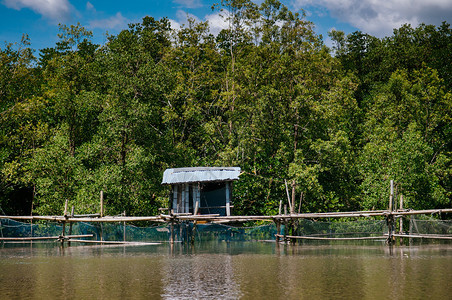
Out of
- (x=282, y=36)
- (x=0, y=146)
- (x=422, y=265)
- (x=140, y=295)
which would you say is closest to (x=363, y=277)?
(x=422, y=265)

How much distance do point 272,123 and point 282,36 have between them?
7827 millimetres

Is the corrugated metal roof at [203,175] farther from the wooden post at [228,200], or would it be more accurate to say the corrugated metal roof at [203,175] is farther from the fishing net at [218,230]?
the fishing net at [218,230]

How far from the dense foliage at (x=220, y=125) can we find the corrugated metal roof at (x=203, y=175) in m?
4.95

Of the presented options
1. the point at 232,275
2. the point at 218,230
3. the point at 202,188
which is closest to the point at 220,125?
the point at 202,188

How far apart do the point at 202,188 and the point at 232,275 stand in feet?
60.5

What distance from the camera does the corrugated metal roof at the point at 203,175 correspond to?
3378 cm

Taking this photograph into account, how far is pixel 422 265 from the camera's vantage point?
19.7 metres

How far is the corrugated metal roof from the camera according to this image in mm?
33781

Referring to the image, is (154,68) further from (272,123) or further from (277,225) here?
(277,225)

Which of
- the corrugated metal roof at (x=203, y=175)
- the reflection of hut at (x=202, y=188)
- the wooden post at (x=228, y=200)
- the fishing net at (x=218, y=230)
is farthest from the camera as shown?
the wooden post at (x=228, y=200)

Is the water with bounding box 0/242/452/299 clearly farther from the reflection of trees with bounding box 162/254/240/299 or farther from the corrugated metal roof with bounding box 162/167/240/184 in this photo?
the corrugated metal roof with bounding box 162/167/240/184

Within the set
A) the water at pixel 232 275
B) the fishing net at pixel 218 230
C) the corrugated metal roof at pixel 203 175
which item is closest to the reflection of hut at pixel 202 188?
the corrugated metal roof at pixel 203 175

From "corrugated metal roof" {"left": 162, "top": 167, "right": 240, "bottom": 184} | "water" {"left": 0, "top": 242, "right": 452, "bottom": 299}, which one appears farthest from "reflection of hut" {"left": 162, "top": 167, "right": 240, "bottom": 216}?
"water" {"left": 0, "top": 242, "right": 452, "bottom": 299}

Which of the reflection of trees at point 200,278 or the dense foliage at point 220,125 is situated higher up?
the dense foliage at point 220,125
